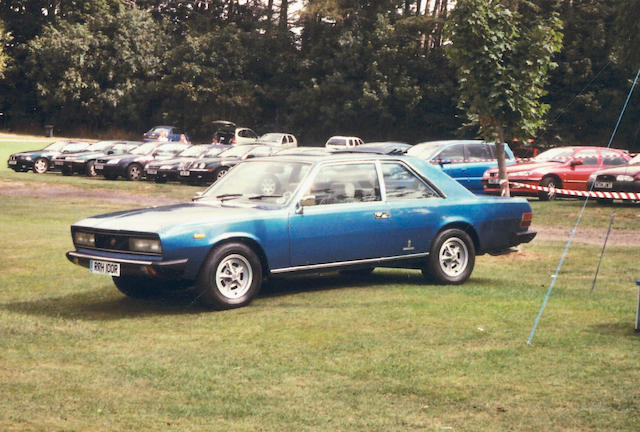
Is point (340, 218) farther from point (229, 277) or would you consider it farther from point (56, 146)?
point (56, 146)

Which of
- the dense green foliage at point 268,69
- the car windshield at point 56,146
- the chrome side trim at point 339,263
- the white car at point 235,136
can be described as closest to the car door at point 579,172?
the chrome side trim at point 339,263

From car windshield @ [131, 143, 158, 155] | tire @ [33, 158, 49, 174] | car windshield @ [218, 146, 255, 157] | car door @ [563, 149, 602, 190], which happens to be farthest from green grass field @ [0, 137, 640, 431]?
tire @ [33, 158, 49, 174]

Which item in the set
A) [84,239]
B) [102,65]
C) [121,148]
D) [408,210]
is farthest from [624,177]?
[102,65]

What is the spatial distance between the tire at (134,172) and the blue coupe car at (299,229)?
81.6 ft

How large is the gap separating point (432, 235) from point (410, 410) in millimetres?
5045

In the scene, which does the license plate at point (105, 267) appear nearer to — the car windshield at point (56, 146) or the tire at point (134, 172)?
the tire at point (134, 172)

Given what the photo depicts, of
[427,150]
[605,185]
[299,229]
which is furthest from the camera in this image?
[427,150]

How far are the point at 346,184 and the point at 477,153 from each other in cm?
1565

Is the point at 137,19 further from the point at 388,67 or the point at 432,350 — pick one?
the point at 432,350

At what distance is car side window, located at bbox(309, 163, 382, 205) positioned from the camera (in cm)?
994

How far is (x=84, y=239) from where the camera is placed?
9211 millimetres

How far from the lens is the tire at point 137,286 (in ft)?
32.2

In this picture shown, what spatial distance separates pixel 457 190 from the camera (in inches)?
432

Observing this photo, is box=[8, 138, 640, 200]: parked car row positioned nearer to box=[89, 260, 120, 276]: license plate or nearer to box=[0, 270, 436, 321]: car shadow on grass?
box=[0, 270, 436, 321]: car shadow on grass
